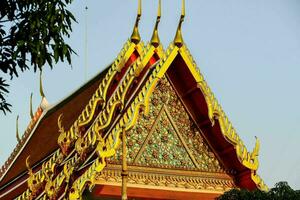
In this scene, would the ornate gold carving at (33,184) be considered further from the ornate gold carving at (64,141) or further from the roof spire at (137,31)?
the roof spire at (137,31)

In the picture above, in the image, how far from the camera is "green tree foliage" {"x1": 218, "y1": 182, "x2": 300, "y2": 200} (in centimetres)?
1053

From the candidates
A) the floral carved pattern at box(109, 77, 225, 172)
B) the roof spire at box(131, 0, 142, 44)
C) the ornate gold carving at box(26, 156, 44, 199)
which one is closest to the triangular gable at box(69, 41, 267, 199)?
the floral carved pattern at box(109, 77, 225, 172)

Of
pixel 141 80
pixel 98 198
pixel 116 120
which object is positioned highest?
pixel 141 80

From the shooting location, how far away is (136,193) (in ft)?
35.8

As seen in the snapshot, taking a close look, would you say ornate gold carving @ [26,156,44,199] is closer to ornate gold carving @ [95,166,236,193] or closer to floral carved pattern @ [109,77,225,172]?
ornate gold carving @ [95,166,236,193]

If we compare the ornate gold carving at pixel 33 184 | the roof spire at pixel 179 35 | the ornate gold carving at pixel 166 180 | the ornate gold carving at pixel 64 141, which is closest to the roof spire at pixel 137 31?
the roof spire at pixel 179 35

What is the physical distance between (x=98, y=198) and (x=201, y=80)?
2276 mm

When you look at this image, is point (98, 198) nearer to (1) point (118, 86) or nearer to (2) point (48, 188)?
(2) point (48, 188)

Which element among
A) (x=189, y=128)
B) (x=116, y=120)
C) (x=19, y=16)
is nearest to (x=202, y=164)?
(x=189, y=128)

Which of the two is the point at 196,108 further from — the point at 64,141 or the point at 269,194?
the point at 64,141

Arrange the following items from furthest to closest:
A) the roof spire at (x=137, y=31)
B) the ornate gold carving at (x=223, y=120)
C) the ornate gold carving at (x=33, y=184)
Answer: the roof spire at (x=137, y=31) < the ornate gold carving at (x=223, y=120) < the ornate gold carving at (x=33, y=184)

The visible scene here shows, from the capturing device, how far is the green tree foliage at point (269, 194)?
1053 centimetres

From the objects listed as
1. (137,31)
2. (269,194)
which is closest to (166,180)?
(269,194)

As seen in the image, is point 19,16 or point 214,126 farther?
point 214,126
